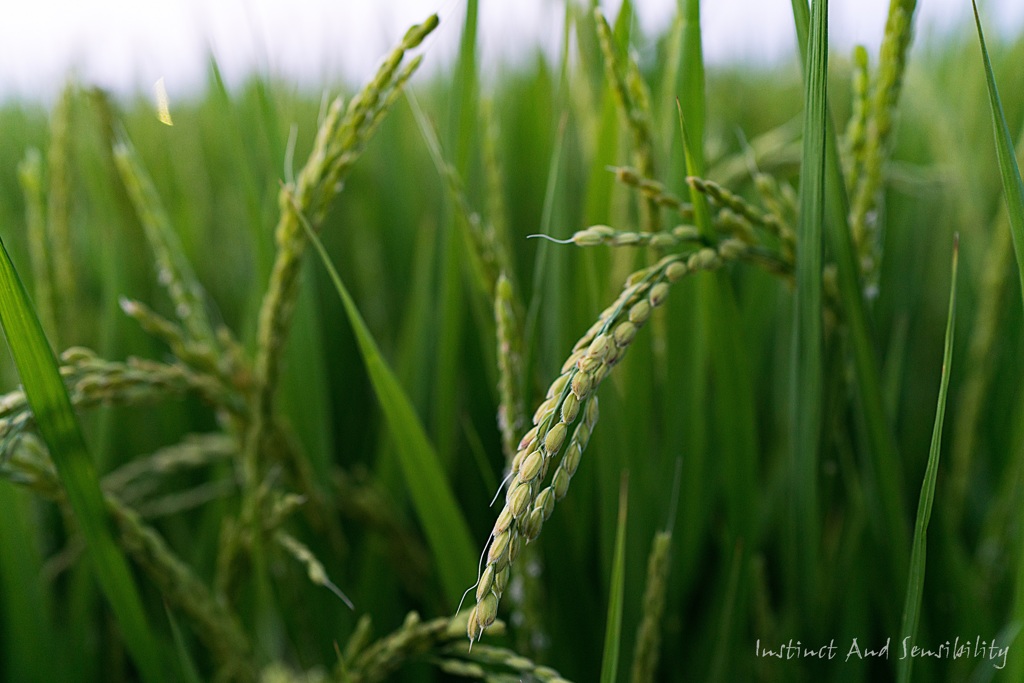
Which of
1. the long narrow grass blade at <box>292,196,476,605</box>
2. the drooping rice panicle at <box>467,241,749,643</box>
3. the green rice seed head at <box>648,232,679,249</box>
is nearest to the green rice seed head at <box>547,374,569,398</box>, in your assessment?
the drooping rice panicle at <box>467,241,749,643</box>

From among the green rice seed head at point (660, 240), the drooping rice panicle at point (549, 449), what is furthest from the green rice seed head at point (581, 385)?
the green rice seed head at point (660, 240)

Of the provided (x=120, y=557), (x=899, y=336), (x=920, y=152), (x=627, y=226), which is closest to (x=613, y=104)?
(x=627, y=226)

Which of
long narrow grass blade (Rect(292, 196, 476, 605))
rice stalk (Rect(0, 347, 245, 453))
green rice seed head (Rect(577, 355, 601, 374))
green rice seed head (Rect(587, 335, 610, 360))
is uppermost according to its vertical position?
rice stalk (Rect(0, 347, 245, 453))

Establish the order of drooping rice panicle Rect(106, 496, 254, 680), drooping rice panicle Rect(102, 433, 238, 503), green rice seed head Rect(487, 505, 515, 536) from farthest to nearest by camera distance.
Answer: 1. drooping rice panicle Rect(102, 433, 238, 503)
2. drooping rice panicle Rect(106, 496, 254, 680)
3. green rice seed head Rect(487, 505, 515, 536)

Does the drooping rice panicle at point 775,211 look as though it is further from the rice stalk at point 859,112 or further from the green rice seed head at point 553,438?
the green rice seed head at point 553,438

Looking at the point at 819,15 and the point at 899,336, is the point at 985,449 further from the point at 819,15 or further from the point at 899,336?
the point at 819,15

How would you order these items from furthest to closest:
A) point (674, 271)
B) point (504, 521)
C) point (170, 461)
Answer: point (170, 461) → point (674, 271) → point (504, 521)

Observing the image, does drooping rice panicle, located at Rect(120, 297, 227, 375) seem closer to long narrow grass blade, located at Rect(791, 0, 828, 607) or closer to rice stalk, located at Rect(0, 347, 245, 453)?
rice stalk, located at Rect(0, 347, 245, 453)

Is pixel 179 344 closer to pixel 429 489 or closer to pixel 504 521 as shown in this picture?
pixel 429 489

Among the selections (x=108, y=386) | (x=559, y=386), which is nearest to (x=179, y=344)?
(x=108, y=386)
